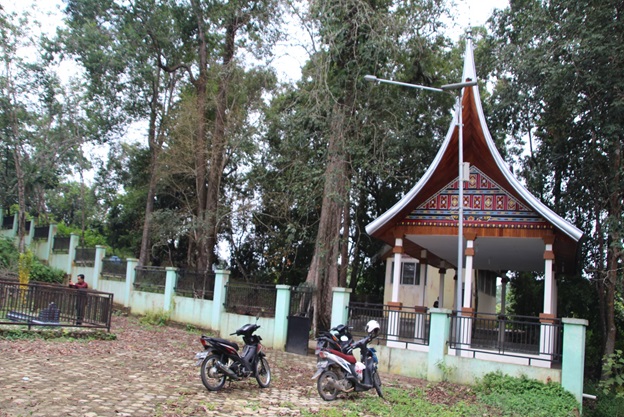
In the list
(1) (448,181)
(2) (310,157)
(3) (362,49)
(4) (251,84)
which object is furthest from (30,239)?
(1) (448,181)

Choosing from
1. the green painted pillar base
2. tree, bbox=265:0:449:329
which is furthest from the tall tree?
the green painted pillar base

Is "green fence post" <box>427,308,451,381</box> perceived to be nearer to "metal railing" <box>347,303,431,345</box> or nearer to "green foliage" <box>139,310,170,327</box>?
"metal railing" <box>347,303,431,345</box>

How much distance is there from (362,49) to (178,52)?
11806 mm

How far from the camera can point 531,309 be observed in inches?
994

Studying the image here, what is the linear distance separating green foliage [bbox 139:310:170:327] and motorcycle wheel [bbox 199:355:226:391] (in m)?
9.95

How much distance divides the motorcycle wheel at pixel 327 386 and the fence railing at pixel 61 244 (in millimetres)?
18958

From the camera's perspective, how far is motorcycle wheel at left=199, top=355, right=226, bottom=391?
849cm

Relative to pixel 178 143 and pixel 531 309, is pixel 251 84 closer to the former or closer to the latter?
pixel 178 143

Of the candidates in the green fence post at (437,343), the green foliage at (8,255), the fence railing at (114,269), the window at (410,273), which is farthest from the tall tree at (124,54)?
the green fence post at (437,343)

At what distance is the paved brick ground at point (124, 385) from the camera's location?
6.93 metres

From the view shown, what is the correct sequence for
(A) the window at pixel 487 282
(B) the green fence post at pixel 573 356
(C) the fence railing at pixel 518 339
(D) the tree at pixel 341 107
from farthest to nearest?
1. (A) the window at pixel 487 282
2. (D) the tree at pixel 341 107
3. (C) the fence railing at pixel 518 339
4. (B) the green fence post at pixel 573 356

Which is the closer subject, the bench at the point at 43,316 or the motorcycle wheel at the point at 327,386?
the motorcycle wheel at the point at 327,386

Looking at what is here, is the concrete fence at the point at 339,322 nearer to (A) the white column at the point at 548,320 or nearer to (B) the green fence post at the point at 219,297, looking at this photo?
(B) the green fence post at the point at 219,297

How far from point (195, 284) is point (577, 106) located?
12.3 m
